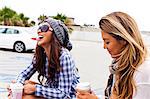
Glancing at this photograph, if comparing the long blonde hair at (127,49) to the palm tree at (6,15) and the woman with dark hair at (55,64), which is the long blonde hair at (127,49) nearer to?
the woman with dark hair at (55,64)

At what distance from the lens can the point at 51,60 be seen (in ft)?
8.42

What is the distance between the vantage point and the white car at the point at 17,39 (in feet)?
39.8

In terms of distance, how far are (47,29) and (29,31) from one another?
10.2 meters

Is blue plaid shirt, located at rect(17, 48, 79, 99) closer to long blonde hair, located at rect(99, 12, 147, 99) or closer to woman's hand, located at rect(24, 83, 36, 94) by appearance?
woman's hand, located at rect(24, 83, 36, 94)

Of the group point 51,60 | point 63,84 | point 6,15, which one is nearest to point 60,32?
point 51,60

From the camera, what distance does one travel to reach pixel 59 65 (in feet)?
8.25

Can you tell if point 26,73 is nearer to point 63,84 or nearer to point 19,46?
point 63,84

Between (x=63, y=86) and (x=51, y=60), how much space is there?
0.74 ft

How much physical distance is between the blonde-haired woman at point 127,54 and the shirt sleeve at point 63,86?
82 centimetres

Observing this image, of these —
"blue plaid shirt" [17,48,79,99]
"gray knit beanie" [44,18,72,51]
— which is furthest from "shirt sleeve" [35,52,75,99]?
"gray knit beanie" [44,18,72,51]

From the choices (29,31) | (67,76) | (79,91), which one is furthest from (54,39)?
(29,31)

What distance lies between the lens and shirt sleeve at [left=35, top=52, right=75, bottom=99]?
8.10ft

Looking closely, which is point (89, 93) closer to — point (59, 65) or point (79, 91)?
point (79, 91)

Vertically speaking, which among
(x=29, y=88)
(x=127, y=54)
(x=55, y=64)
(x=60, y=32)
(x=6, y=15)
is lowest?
(x=29, y=88)
